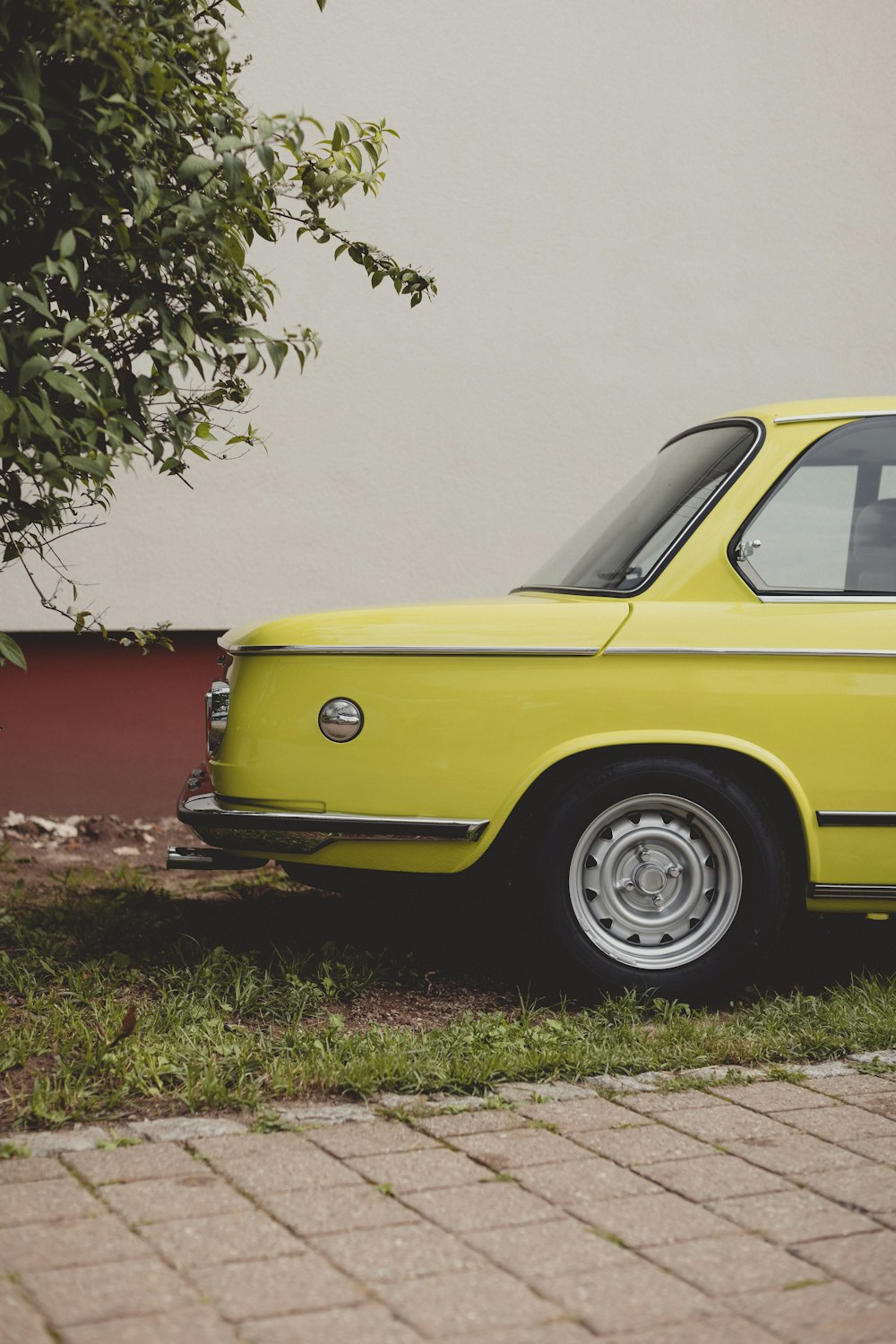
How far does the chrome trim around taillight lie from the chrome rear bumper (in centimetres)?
26

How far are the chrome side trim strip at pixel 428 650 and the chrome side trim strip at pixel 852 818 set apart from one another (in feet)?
2.76

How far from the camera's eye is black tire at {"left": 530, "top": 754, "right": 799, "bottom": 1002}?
13.0ft

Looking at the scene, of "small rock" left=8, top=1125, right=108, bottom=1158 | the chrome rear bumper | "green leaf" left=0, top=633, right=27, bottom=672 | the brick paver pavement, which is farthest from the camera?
the chrome rear bumper


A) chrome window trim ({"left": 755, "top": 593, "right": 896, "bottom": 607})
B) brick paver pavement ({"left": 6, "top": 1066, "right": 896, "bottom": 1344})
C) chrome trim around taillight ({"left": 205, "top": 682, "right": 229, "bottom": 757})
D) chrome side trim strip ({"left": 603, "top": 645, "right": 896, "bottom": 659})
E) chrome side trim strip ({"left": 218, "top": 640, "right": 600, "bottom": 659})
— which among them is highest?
chrome window trim ({"left": 755, "top": 593, "right": 896, "bottom": 607})

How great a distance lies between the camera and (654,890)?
404 cm

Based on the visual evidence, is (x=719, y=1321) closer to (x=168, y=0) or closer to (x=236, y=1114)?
(x=236, y=1114)

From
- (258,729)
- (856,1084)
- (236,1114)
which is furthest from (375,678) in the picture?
(856,1084)

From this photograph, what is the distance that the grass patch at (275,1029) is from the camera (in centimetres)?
332

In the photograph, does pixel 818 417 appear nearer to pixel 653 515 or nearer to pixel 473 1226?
pixel 653 515

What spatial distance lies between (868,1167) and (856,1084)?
59 centimetres

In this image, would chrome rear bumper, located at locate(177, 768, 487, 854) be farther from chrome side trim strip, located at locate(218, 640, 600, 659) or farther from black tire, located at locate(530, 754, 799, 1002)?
chrome side trim strip, located at locate(218, 640, 600, 659)

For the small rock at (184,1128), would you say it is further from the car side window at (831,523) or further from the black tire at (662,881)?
the car side window at (831,523)

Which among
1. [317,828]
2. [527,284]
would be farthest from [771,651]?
[527,284]

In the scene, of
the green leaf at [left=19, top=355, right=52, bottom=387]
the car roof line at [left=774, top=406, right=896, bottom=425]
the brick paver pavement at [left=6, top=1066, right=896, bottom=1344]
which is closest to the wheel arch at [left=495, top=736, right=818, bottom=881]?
the brick paver pavement at [left=6, top=1066, right=896, bottom=1344]
